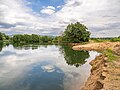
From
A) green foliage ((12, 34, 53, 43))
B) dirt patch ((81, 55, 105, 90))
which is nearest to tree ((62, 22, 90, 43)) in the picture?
dirt patch ((81, 55, 105, 90))

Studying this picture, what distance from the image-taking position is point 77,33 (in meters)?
94.5

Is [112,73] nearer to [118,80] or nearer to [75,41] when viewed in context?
[118,80]

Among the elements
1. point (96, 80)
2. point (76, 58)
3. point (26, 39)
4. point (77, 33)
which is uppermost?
point (77, 33)

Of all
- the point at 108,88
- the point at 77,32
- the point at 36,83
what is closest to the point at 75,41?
the point at 77,32

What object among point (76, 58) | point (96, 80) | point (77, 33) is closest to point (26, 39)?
point (77, 33)

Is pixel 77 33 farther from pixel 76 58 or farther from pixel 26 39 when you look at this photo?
pixel 26 39

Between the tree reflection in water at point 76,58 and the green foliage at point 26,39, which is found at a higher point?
the green foliage at point 26,39

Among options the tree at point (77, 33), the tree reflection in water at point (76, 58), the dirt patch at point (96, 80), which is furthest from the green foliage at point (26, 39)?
the dirt patch at point (96, 80)

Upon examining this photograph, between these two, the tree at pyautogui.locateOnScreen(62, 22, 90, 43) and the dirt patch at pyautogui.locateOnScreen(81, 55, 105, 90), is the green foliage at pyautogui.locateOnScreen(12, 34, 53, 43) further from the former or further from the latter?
the dirt patch at pyautogui.locateOnScreen(81, 55, 105, 90)

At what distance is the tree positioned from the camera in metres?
94.6

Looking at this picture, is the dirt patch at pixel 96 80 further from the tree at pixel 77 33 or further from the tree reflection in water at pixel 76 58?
the tree at pixel 77 33

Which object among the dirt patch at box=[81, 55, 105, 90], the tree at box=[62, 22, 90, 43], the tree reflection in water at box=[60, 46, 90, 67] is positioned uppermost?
the tree at box=[62, 22, 90, 43]

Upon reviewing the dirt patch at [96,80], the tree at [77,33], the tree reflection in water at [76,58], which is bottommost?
the tree reflection in water at [76,58]

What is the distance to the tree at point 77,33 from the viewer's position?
310ft
